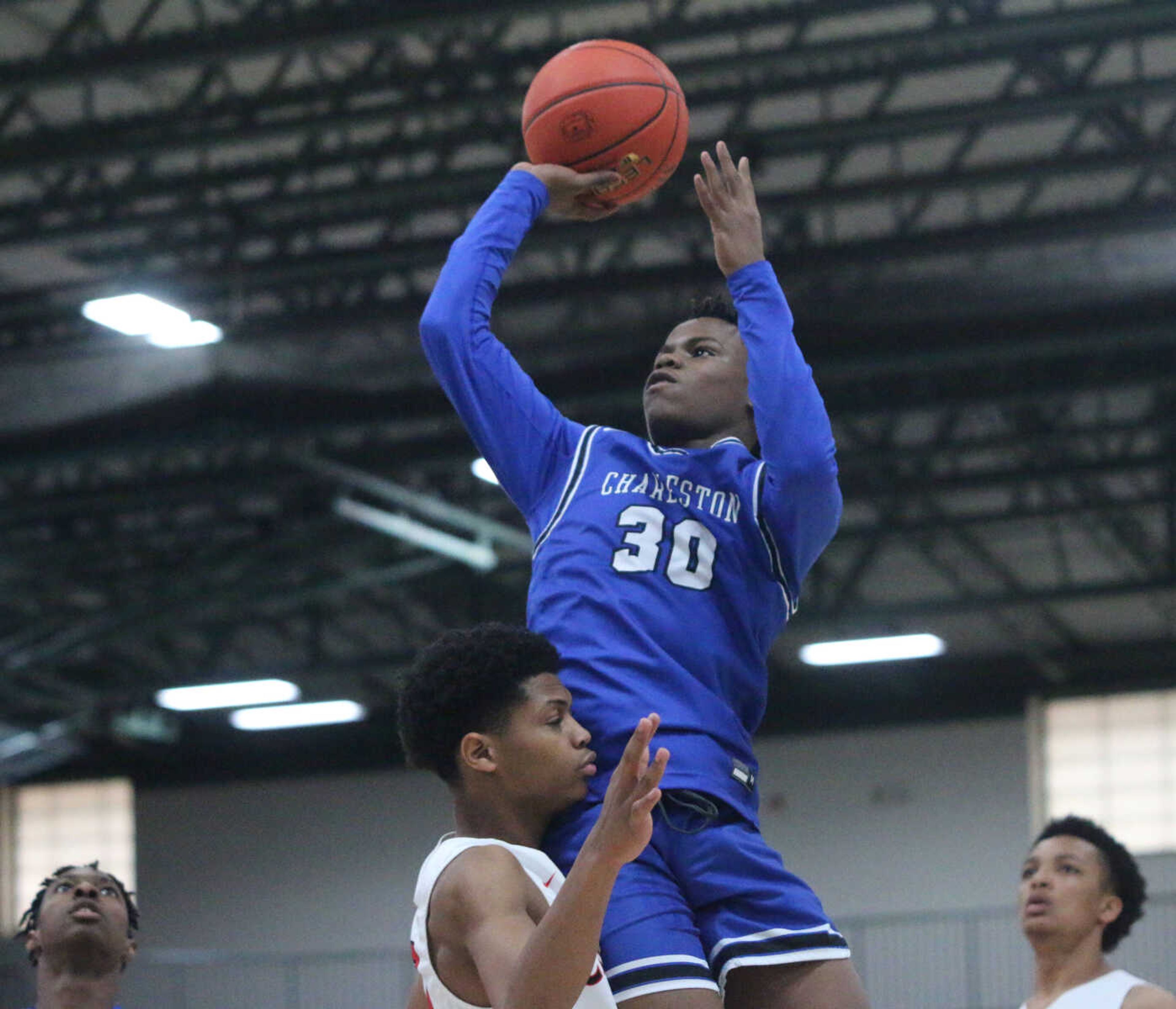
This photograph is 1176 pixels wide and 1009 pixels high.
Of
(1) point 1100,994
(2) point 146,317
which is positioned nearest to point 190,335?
(2) point 146,317

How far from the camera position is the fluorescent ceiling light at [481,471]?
47.6 feet

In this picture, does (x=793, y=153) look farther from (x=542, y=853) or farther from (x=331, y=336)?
(x=542, y=853)

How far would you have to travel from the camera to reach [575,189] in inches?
163

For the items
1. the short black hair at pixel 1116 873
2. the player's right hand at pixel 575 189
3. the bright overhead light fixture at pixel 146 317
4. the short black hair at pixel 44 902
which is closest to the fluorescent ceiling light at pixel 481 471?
the bright overhead light fixture at pixel 146 317

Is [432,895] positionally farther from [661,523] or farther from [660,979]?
[661,523]

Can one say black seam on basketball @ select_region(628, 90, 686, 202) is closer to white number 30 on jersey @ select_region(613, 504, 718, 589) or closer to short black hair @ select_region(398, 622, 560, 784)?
white number 30 on jersey @ select_region(613, 504, 718, 589)

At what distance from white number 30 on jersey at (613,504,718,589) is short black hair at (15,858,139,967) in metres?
2.18

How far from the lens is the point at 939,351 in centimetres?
1180

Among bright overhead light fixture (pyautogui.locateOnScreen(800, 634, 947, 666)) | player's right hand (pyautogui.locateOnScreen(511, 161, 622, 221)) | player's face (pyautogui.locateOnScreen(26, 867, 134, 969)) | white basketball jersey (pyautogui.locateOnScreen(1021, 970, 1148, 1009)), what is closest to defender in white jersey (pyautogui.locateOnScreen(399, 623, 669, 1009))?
player's right hand (pyautogui.locateOnScreen(511, 161, 622, 221))

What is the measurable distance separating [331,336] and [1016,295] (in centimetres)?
471

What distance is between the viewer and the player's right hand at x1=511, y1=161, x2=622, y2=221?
411 centimetres

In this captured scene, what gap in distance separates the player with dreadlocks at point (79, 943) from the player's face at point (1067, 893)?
8.40 feet

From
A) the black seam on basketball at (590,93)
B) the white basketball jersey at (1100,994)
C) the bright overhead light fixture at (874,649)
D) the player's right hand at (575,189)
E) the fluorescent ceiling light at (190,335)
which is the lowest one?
the white basketball jersey at (1100,994)

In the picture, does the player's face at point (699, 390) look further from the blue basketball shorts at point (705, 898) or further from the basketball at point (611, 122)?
the blue basketball shorts at point (705, 898)
